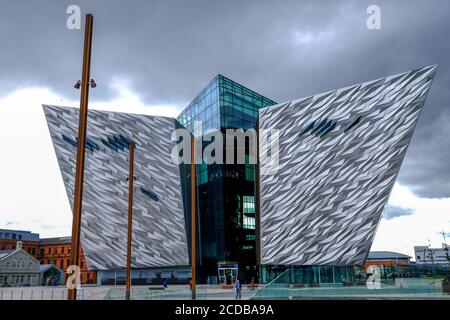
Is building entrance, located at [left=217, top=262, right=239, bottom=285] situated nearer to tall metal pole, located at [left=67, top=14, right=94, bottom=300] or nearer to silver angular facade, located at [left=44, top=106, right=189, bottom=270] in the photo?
silver angular facade, located at [left=44, top=106, right=189, bottom=270]

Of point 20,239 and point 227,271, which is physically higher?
point 20,239

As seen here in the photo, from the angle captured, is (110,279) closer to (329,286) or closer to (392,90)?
(329,286)

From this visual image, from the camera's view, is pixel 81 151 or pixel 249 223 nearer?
pixel 81 151

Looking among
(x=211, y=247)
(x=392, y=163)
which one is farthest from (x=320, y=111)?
(x=211, y=247)

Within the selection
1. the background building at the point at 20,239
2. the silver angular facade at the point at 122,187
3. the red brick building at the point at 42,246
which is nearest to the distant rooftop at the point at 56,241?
the red brick building at the point at 42,246

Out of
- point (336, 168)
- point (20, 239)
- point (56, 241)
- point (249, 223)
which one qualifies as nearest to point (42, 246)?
point (56, 241)

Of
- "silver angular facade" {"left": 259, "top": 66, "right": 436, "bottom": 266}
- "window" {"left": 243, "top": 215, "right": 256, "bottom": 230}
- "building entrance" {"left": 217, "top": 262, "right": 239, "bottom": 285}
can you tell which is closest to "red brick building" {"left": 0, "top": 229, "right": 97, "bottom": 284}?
"building entrance" {"left": 217, "top": 262, "right": 239, "bottom": 285}

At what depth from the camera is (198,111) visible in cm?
6494

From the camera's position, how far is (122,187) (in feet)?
183

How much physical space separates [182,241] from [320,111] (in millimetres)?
23955

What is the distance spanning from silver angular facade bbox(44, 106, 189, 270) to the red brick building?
42.5 m

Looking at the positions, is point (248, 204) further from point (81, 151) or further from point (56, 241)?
point (56, 241)

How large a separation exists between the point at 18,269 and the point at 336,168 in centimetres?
5623

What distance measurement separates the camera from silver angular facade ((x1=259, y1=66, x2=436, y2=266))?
4497cm
